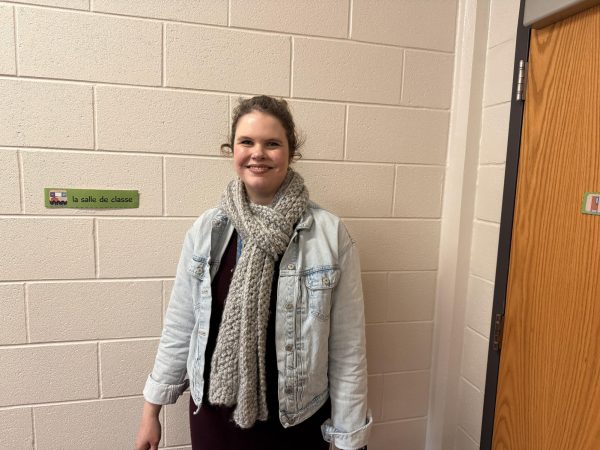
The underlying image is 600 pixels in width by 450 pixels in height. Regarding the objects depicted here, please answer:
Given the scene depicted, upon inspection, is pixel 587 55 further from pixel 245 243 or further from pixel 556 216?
pixel 245 243

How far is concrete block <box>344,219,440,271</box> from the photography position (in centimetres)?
146

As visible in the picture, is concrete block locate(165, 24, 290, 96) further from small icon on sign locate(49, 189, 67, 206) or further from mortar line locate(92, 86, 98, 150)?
small icon on sign locate(49, 189, 67, 206)

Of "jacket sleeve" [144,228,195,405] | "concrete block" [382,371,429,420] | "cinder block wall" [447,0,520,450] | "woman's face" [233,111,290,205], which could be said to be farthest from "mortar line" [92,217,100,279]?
"cinder block wall" [447,0,520,450]

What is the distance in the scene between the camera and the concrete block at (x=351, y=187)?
4.59ft

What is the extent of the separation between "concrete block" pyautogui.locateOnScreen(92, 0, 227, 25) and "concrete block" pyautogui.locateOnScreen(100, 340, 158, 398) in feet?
3.29

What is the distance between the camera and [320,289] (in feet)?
3.34

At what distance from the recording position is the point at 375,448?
1.57m

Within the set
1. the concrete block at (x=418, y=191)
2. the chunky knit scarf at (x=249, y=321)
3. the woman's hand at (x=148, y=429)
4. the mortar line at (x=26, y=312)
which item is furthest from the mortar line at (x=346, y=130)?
the mortar line at (x=26, y=312)

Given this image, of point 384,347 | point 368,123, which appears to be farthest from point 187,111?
point 384,347

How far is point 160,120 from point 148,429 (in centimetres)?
89

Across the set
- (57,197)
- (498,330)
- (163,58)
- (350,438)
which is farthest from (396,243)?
(57,197)

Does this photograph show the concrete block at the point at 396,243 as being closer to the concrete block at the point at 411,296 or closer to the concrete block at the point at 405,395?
the concrete block at the point at 411,296

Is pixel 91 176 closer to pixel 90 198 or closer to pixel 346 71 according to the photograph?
pixel 90 198

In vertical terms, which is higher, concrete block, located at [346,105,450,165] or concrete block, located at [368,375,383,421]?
concrete block, located at [346,105,450,165]
